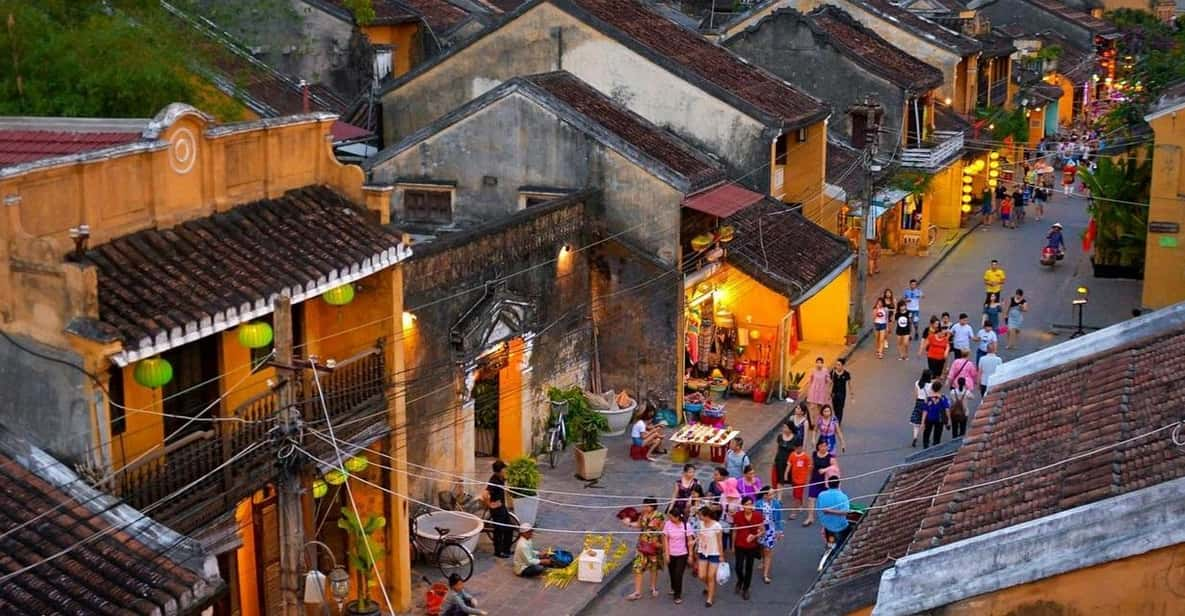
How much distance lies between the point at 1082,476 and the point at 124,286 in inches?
350

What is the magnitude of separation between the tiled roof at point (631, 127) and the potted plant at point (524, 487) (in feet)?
21.6

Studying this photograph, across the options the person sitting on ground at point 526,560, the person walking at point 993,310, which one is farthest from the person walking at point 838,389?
the person sitting on ground at point 526,560

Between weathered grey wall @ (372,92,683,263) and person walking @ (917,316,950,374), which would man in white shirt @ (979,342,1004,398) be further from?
weathered grey wall @ (372,92,683,263)

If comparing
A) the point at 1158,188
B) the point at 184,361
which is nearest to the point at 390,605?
the point at 184,361

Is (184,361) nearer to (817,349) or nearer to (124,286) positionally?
(124,286)

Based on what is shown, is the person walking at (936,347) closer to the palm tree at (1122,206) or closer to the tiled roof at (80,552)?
the palm tree at (1122,206)

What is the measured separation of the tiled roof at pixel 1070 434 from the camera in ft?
39.9

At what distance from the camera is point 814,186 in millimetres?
34750

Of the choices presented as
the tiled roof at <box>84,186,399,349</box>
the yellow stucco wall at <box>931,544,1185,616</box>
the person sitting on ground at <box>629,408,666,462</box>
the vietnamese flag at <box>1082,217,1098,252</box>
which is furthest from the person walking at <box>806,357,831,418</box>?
the vietnamese flag at <box>1082,217,1098,252</box>

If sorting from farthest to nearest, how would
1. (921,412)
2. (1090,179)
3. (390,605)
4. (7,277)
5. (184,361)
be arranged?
(1090,179), (921,412), (390,605), (184,361), (7,277)

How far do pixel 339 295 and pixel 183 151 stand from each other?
2471mm

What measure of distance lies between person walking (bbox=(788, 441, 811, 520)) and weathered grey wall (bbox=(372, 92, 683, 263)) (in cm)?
504

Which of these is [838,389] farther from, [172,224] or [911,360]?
[172,224]

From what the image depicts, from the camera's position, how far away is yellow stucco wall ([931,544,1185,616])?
1062 centimetres
